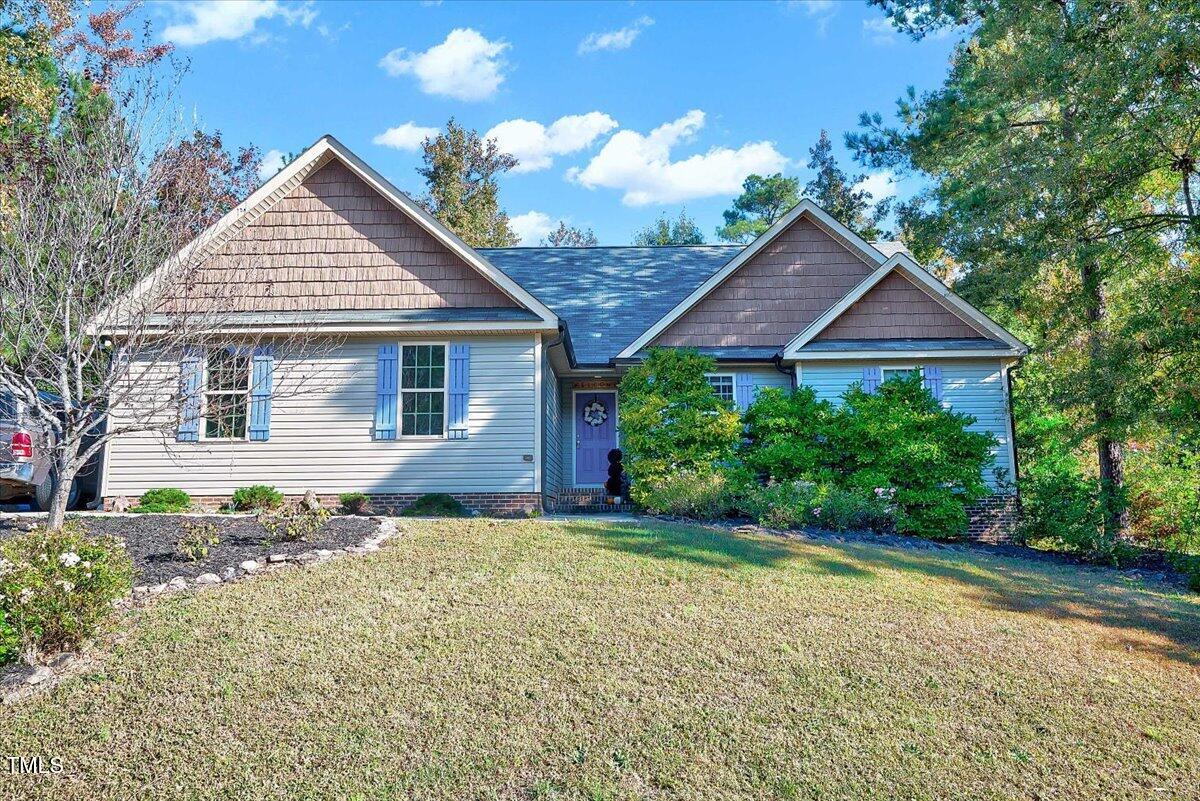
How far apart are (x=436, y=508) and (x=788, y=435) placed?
5.41 meters

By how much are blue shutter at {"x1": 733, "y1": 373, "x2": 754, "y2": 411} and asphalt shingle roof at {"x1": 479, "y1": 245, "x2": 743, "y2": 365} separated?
232 cm

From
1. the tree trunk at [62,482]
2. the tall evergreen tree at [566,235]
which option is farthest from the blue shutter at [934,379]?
the tall evergreen tree at [566,235]

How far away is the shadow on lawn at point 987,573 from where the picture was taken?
6.94 m

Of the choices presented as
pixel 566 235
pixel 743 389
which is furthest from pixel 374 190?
pixel 566 235

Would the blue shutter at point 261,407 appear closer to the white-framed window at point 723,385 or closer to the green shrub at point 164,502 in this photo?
the green shrub at point 164,502

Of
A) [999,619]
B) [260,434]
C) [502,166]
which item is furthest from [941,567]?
[502,166]

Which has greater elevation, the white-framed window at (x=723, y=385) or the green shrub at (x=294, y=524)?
the white-framed window at (x=723, y=385)

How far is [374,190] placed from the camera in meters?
12.6

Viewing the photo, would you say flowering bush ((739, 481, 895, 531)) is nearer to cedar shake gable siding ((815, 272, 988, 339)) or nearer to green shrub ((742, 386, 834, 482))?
green shrub ((742, 386, 834, 482))

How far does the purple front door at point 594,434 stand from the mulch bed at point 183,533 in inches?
254

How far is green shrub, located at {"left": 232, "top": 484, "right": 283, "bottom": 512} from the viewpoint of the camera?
11.6 meters

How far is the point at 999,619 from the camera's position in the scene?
675 cm

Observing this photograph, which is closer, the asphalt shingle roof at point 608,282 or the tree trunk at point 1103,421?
the tree trunk at point 1103,421

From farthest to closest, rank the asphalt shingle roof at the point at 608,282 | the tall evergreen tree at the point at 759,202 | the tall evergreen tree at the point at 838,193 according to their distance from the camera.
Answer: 1. the tall evergreen tree at the point at 759,202
2. the tall evergreen tree at the point at 838,193
3. the asphalt shingle roof at the point at 608,282
